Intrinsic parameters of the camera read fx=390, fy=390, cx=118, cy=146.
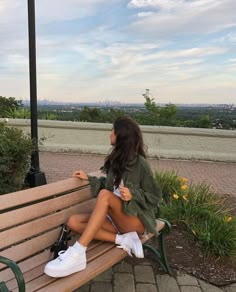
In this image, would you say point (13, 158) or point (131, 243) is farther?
point (13, 158)

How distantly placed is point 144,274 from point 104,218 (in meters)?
0.89

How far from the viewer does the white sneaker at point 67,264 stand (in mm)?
2461

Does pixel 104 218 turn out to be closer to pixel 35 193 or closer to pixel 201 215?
pixel 35 193

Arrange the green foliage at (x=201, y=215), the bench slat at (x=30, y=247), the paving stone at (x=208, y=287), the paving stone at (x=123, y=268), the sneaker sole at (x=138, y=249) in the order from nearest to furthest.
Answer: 1. the bench slat at (x=30, y=247)
2. the sneaker sole at (x=138, y=249)
3. the paving stone at (x=208, y=287)
4. the paving stone at (x=123, y=268)
5. the green foliage at (x=201, y=215)

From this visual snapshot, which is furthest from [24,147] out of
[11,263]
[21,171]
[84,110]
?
[84,110]

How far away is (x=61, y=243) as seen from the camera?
2.83m

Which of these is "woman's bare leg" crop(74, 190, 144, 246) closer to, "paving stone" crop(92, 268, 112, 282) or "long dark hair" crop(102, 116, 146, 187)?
"long dark hair" crop(102, 116, 146, 187)

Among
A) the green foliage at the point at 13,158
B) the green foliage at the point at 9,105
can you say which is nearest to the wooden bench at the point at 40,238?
the green foliage at the point at 13,158

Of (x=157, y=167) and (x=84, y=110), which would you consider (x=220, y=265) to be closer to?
(x=157, y=167)

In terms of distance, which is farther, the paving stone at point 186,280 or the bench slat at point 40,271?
the paving stone at point 186,280

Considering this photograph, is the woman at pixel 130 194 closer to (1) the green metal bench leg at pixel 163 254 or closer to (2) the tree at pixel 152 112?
(1) the green metal bench leg at pixel 163 254

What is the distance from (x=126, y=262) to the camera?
3.65 meters

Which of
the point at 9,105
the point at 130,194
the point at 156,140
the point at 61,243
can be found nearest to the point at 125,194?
the point at 130,194

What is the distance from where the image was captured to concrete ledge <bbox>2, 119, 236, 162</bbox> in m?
9.70
